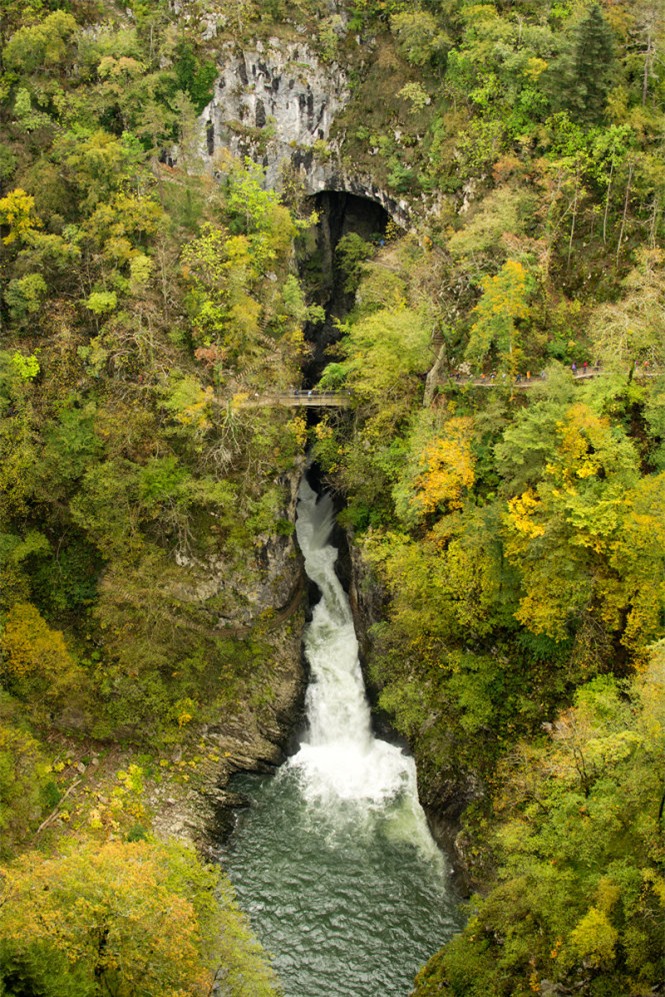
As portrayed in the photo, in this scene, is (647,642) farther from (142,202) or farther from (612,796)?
(142,202)

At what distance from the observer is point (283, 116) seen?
47031mm

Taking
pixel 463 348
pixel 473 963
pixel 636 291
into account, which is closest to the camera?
pixel 473 963

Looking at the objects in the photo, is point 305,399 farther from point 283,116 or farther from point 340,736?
point 283,116

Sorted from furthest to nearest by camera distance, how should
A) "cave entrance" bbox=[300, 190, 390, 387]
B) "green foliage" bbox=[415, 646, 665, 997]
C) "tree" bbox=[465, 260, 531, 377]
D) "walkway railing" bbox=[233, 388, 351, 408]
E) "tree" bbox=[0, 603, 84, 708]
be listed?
"cave entrance" bbox=[300, 190, 390, 387]
"walkway railing" bbox=[233, 388, 351, 408]
"tree" bbox=[465, 260, 531, 377]
"tree" bbox=[0, 603, 84, 708]
"green foliage" bbox=[415, 646, 665, 997]

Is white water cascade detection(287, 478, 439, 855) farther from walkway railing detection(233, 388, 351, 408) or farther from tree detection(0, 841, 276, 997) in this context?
tree detection(0, 841, 276, 997)


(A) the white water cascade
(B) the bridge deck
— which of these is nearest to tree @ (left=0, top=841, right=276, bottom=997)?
(A) the white water cascade

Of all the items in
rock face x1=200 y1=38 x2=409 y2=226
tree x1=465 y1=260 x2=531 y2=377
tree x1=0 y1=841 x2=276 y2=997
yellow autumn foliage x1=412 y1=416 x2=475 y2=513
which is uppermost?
rock face x1=200 y1=38 x2=409 y2=226

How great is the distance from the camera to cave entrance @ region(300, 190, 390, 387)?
49531 mm

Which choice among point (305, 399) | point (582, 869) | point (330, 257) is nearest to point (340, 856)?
point (582, 869)

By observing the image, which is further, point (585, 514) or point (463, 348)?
point (463, 348)

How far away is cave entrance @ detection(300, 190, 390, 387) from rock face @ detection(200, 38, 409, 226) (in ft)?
7.90

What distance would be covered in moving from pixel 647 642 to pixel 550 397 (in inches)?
367

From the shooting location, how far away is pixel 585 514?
26.9 metres

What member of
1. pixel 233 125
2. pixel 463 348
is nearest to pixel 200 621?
pixel 463 348
